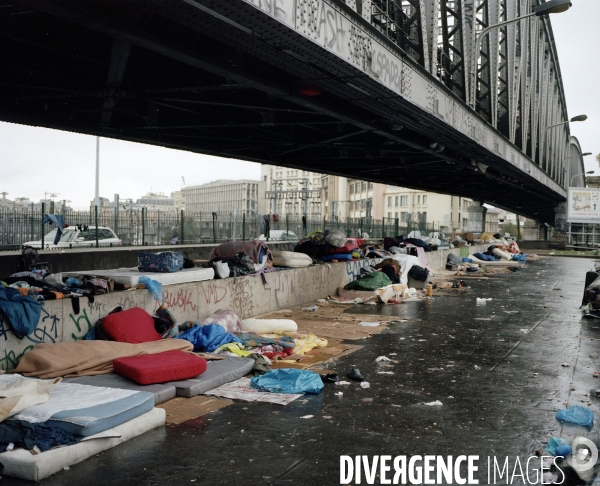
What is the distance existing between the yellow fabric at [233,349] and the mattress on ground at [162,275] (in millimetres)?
1915

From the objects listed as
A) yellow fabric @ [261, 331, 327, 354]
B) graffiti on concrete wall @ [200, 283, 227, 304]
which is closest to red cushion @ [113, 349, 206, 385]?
yellow fabric @ [261, 331, 327, 354]

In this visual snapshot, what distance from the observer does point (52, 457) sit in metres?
4.19

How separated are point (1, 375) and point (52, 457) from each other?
2047mm

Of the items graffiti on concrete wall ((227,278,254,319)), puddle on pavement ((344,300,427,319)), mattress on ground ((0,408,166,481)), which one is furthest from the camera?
puddle on pavement ((344,300,427,319))

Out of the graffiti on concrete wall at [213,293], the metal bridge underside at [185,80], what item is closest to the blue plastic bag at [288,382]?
the graffiti on concrete wall at [213,293]

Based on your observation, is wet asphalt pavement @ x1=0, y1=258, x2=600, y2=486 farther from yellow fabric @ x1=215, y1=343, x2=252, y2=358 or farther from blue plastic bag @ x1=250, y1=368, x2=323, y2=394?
yellow fabric @ x1=215, y1=343, x2=252, y2=358

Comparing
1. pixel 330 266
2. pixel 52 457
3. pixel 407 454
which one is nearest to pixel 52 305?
pixel 52 457

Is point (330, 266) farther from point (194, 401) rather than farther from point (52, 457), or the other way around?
point (52, 457)

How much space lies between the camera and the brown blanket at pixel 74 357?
20.6 ft

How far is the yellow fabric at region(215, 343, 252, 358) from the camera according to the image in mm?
7744

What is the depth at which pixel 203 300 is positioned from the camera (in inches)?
397

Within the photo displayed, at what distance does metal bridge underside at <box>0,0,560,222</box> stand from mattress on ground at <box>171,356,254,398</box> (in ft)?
12.4

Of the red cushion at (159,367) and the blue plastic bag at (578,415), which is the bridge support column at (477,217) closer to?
the blue plastic bag at (578,415)

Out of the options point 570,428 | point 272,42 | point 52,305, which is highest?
point 272,42
